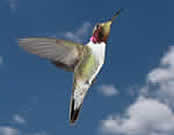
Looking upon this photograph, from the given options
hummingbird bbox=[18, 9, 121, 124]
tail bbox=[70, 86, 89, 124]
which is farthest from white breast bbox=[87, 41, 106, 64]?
tail bbox=[70, 86, 89, 124]

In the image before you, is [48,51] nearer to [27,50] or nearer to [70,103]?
[27,50]

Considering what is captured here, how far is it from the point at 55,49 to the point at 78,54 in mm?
112

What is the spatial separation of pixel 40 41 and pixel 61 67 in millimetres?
185

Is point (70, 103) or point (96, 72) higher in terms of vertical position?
point (96, 72)

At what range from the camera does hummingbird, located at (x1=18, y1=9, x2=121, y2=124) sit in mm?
796

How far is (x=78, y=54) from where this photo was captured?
34.1 inches

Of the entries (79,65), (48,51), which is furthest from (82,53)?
(48,51)

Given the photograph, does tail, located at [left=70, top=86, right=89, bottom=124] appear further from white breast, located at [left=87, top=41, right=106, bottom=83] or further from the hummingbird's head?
the hummingbird's head

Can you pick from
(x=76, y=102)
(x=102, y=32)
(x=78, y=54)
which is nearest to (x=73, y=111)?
(x=76, y=102)

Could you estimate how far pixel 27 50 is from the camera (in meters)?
0.80

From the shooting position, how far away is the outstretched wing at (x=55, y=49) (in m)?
0.83

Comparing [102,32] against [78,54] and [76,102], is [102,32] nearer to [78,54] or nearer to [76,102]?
[78,54]

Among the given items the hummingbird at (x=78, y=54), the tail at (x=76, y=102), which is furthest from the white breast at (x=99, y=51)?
the tail at (x=76, y=102)

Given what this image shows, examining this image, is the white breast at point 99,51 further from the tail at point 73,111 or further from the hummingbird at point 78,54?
the tail at point 73,111
